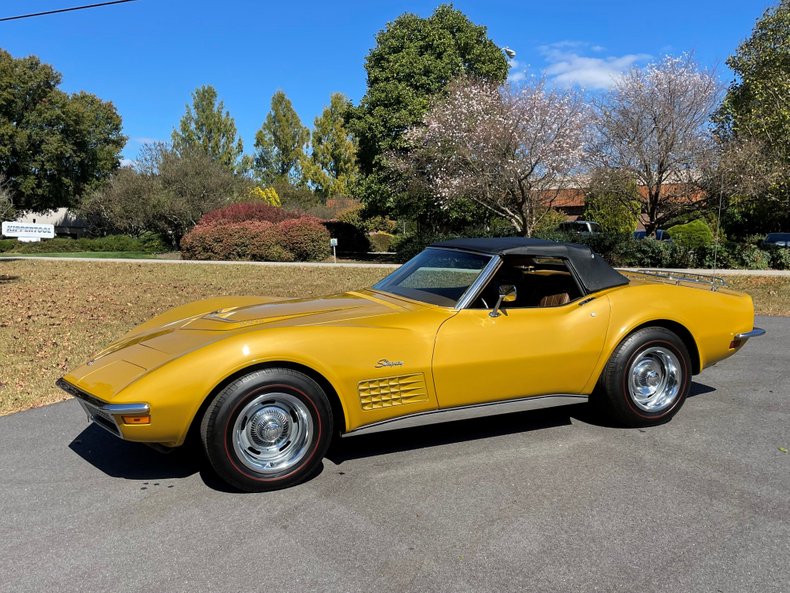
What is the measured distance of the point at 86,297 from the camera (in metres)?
11.7

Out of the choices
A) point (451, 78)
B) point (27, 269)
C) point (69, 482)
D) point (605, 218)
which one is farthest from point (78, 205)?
point (69, 482)

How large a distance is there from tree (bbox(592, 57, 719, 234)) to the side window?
48.3 ft

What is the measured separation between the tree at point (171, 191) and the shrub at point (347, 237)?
25.2ft

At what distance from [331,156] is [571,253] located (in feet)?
164

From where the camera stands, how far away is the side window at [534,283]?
4078mm

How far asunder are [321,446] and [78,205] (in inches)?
1957

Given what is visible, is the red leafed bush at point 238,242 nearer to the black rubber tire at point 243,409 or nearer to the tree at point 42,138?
the black rubber tire at point 243,409

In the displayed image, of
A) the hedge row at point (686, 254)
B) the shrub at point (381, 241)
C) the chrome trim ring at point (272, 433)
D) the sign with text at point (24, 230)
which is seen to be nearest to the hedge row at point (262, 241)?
the sign with text at point (24, 230)

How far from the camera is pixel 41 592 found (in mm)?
2459

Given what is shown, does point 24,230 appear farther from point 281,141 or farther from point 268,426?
point 281,141

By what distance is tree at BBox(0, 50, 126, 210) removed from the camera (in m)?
40.2

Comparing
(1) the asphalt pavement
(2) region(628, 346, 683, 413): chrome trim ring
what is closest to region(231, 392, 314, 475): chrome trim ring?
(1) the asphalt pavement

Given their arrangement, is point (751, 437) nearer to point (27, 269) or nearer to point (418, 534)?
point (418, 534)

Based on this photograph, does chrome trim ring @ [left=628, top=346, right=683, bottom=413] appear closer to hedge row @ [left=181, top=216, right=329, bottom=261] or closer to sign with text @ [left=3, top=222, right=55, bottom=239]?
sign with text @ [left=3, top=222, right=55, bottom=239]
